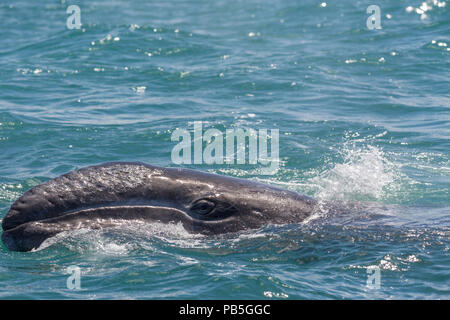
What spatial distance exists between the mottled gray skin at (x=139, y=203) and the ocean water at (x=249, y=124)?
22 centimetres

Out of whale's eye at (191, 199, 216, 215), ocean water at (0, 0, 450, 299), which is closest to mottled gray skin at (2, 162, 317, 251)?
whale's eye at (191, 199, 216, 215)

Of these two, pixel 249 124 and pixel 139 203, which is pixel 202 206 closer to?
pixel 139 203

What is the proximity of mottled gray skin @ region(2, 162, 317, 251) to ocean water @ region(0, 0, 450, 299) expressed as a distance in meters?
0.22

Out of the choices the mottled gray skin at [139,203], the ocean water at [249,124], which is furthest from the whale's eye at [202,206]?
the ocean water at [249,124]

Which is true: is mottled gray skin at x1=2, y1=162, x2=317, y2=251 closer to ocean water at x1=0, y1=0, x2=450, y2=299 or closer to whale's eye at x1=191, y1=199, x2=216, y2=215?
whale's eye at x1=191, y1=199, x2=216, y2=215

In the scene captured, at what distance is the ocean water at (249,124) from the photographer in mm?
10258

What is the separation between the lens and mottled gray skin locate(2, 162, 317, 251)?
1027 cm

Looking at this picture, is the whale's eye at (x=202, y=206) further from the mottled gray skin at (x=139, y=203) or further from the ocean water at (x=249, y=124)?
the ocean water at (x=249, y=124)

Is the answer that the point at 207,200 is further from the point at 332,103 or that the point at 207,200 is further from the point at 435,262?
the point at 332,103

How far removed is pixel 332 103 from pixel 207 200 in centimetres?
1300

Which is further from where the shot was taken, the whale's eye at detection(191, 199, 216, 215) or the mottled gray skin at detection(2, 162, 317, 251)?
the whale's eye at detection(191, 199, 216, 215)

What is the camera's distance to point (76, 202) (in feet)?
34.2

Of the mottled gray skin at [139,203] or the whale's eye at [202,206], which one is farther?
the whale's eye at [202,206]
